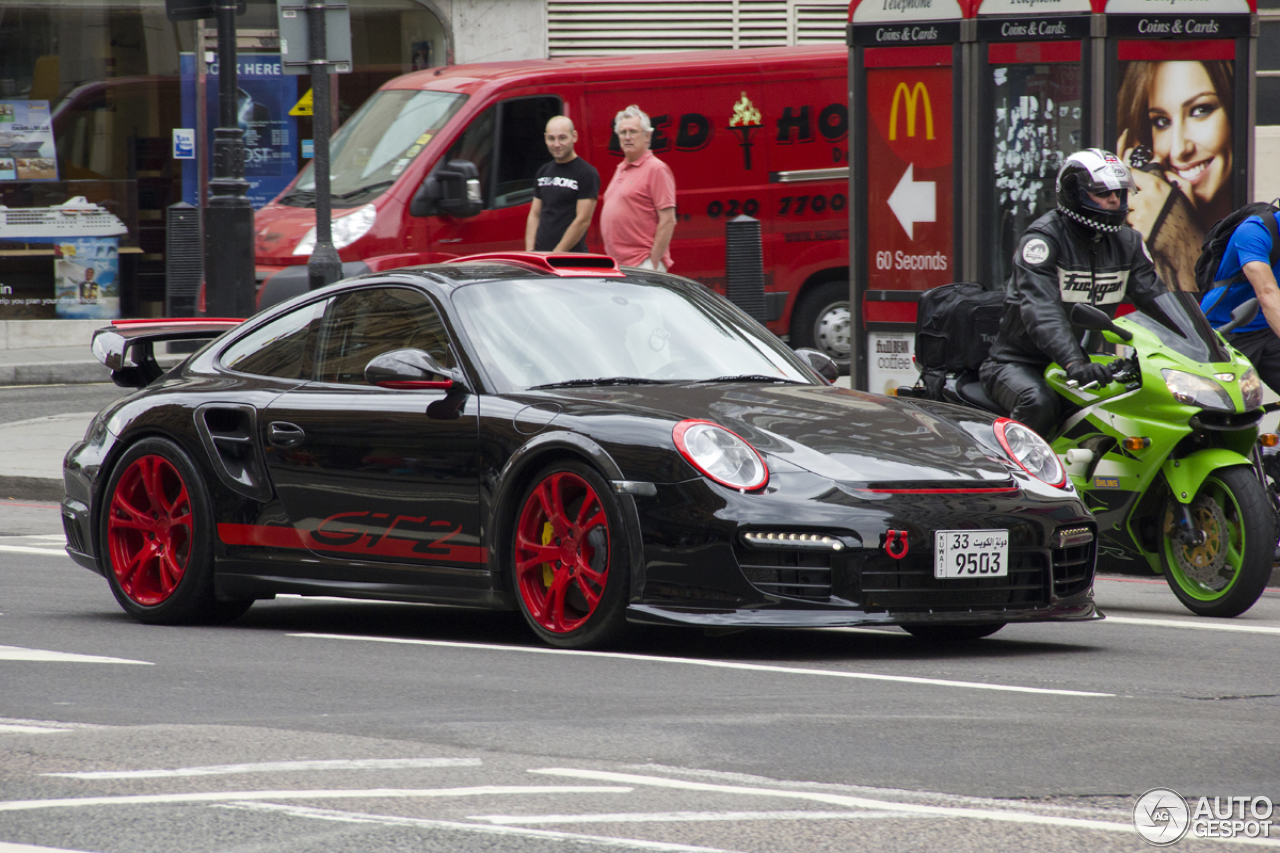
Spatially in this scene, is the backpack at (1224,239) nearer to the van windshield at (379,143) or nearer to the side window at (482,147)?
the side window at (482,147)

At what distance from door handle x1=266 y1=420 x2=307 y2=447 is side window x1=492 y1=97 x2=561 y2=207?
927 centimetres

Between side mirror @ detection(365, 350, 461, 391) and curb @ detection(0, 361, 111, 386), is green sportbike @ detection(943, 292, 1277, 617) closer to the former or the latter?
side mirror @ detection(365, 350, 461, 391)

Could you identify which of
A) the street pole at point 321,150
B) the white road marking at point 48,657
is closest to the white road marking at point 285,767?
the white road marking at point 48,657

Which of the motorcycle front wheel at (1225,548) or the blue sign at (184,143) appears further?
the blue sign at (184,143)

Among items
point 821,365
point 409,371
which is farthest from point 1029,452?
point 409,371

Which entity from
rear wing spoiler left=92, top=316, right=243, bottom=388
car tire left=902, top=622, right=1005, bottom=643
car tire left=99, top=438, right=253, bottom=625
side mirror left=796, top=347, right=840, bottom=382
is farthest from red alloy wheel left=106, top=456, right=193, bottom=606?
car tire left=902, top=622, right=1005, bottom=643

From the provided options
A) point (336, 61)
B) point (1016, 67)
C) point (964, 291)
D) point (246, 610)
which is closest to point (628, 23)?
point (336, 61)

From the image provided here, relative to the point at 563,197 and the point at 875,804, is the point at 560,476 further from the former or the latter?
the point at 563,197

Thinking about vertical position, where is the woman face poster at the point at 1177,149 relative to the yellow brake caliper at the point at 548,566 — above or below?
above

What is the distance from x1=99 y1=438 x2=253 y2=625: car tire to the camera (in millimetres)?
7840

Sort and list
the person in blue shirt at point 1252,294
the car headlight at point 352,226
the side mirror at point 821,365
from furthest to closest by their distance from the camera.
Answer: the car headlight at point 352,226
the person in blue shirt at point 1252,294
the side mirror at point 821,365

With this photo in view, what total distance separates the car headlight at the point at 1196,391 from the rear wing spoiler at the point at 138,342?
3750 millimetres

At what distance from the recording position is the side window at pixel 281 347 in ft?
26.0

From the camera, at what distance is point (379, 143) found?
16891 mm
